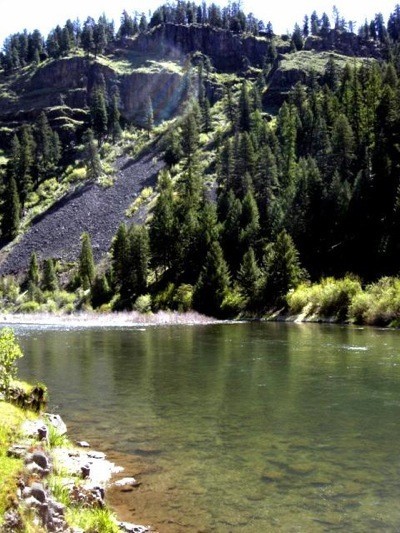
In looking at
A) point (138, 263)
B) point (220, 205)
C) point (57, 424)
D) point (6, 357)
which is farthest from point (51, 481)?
point (220, 205)

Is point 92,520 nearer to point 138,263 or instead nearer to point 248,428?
point 248,428

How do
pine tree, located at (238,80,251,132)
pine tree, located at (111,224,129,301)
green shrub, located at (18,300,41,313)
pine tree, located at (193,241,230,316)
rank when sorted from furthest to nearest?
pine tree, located at (238,80,251,132) < green shrub, located at (18,300,41,313) < pine tree, located at (111,224,129,301) < pine tree, located at (193,241,230,316)

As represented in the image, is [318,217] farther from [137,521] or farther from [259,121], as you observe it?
[137,521]

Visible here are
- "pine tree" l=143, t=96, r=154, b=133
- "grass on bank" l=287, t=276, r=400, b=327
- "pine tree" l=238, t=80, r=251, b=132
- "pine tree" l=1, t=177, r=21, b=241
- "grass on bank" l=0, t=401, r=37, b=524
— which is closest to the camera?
"grass on bank" l=0, t=401, r=37, b=524

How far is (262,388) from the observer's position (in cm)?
2355

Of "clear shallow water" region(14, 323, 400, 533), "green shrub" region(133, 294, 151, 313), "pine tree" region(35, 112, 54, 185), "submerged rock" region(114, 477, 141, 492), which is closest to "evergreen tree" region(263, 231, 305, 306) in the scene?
"green shrub" region(133, 294, 151, 313)

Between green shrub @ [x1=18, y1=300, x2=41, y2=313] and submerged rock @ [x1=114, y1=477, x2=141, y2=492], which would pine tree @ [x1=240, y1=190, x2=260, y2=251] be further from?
submerged rock @ [x1=114, y1=477, x2=141, y2=492]

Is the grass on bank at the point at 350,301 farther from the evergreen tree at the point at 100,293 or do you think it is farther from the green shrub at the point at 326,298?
the evergreen tree at the point at 100,293

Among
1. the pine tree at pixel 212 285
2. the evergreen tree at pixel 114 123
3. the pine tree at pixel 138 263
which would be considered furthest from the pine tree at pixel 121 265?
the evergreen tree at pixel 114 123

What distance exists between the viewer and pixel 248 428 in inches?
674

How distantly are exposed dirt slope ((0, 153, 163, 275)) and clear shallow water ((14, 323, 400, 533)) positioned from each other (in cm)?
9081

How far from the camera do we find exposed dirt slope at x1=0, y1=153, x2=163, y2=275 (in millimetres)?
126375

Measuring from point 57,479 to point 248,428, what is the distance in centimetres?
770

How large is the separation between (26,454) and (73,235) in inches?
4881
